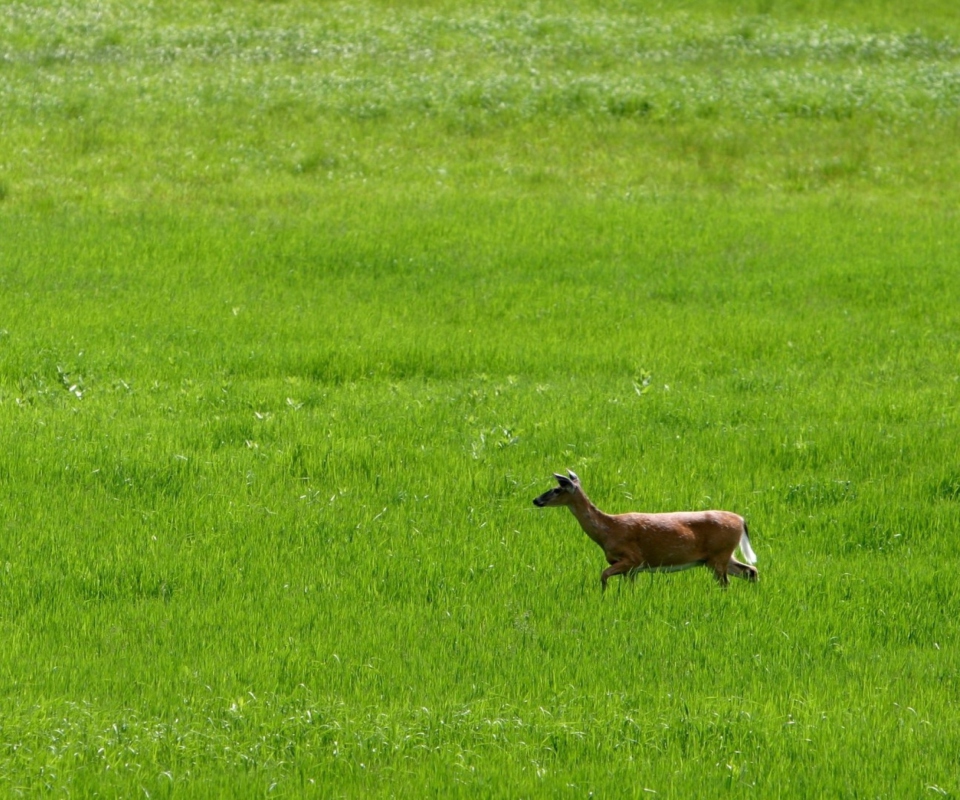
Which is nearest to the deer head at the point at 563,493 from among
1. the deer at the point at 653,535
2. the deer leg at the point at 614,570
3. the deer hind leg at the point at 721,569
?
the deer at the point at 653,535

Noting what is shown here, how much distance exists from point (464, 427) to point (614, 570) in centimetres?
459

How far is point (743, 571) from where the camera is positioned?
33.5 ft

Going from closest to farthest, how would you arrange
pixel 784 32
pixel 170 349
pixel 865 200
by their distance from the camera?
pixel 170 349
pixel 865 200
pixel 784 32

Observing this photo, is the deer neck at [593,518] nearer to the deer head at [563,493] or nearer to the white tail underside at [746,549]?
the deer head at [563,493]

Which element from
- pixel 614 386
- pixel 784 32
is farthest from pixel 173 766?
pixel 784 32

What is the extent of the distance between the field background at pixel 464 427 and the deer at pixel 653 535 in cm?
24

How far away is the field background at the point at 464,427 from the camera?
8.00 meters

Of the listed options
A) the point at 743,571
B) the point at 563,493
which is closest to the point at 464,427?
the point at 563,493

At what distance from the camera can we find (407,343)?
696 inches

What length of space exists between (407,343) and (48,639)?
9061 millimetres

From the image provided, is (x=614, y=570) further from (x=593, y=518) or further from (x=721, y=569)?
(x=721, y=569)

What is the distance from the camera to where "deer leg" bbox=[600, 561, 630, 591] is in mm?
9844

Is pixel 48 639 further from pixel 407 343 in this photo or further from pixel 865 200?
pixel 865 200

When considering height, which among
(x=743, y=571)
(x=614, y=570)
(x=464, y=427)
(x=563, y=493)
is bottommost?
(x=464, y=427)
